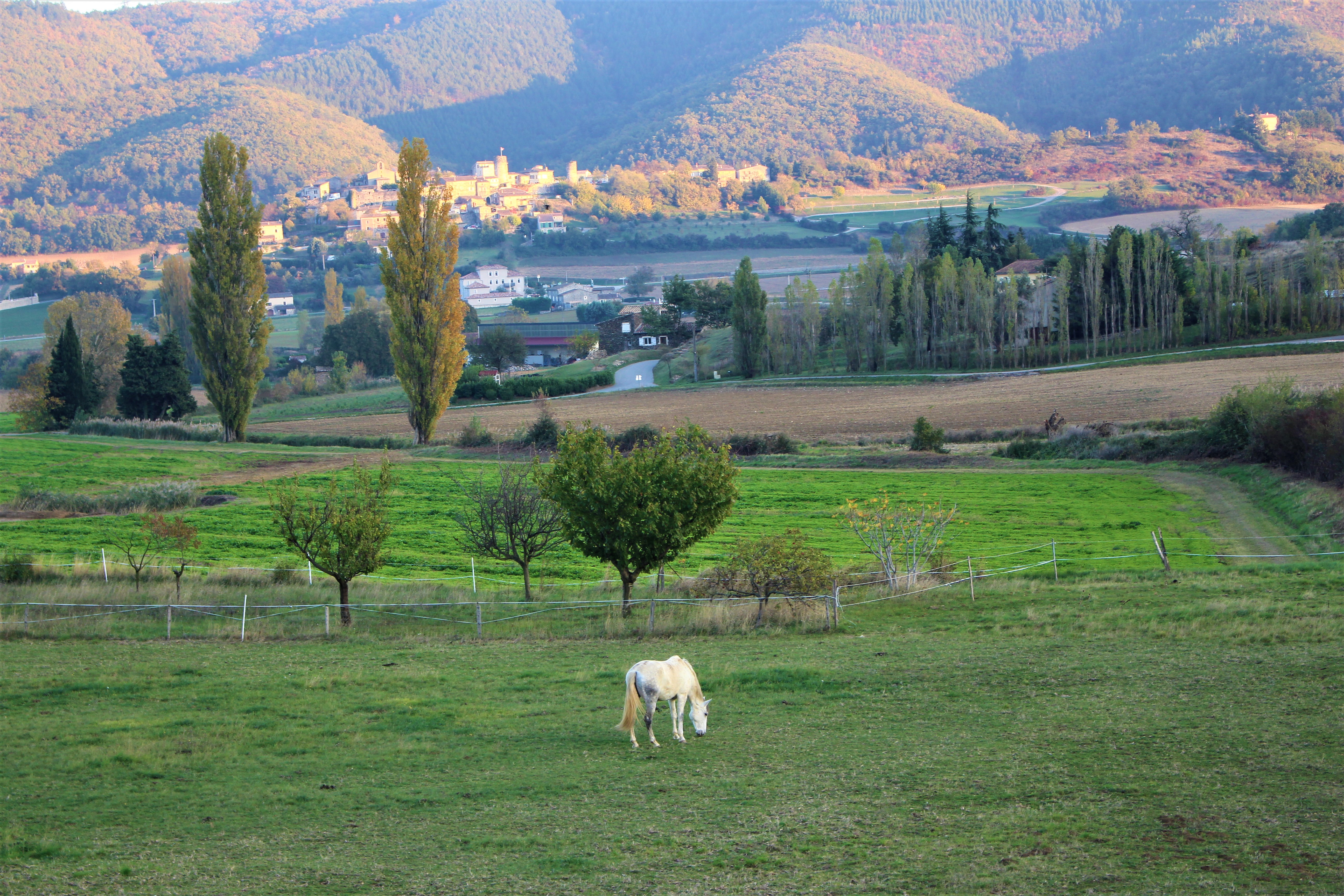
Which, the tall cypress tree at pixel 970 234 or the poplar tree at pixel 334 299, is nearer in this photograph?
the tall cypress tree at pixel 970 234

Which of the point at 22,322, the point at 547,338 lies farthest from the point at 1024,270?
the point at 22,322

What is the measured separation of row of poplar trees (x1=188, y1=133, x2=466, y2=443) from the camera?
6231cm

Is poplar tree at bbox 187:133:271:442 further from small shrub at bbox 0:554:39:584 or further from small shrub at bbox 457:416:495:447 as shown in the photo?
small shrub at bbox 0:554:39:584

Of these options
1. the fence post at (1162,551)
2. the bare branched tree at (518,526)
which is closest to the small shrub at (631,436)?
the bare branched tree at (518,526)

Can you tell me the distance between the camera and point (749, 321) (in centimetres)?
9969

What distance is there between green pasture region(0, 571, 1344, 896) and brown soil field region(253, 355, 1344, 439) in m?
44.8

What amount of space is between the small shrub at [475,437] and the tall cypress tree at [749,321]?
40.3m

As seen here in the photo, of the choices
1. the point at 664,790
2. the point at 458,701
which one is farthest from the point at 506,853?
the point at 458,701

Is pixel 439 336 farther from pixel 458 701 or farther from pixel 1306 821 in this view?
pixel 1306 821

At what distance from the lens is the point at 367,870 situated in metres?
10.3

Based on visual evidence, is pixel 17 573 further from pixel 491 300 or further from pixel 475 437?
pixel 491 300

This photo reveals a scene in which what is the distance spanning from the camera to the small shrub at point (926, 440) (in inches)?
2189

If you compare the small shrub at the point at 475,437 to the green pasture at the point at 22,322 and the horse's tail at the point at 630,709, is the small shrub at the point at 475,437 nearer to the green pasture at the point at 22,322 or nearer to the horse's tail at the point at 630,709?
the horse's tail at the point at 630,709

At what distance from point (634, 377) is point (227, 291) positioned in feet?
185
